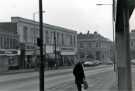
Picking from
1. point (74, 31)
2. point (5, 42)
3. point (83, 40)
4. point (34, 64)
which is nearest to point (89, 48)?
point (83, 40)

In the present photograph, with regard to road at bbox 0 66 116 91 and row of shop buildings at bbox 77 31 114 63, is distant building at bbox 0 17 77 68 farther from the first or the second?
row of shop buildings at bbox 77 31 114 63

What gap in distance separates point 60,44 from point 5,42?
121 ft

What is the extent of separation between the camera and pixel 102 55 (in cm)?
15900

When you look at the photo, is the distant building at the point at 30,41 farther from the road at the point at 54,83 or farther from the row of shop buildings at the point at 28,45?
the road at the point at 54,83

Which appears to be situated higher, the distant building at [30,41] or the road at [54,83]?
the distant building at [30,41]

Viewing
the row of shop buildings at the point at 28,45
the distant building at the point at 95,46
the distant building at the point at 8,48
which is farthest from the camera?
the distant building at the point at 95,46

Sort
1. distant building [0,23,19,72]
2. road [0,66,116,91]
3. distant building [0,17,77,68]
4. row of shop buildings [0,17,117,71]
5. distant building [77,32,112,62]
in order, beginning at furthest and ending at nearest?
distant building [77,32,112,62] → distant building [0,17,77,68] → row of shop buildings [0,17,117,71] → distant building [0,23,19,72] → road [0,66,116,91]

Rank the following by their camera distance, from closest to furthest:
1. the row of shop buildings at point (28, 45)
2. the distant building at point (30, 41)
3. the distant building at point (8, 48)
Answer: the distant building at point (8, 48) → the row of shop buildings at point (28, 45) → the distant building at point (30, 41)

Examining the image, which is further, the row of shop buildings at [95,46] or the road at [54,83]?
the row of shop buildings at [95,46]

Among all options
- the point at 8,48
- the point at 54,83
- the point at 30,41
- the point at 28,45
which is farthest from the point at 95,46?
the point at 54,83

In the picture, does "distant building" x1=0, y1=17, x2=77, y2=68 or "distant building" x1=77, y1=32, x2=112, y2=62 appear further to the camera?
"distant building" x1=77, y1=32, x2=112, y2=62

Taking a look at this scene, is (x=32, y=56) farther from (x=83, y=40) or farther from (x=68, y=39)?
(x=83, y=40)

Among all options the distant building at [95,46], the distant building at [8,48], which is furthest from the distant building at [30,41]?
the distant building at [95,46]

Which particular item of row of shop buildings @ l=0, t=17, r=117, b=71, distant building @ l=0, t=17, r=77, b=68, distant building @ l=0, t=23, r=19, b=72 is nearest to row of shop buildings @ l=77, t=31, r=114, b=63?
row of shop buildings @ l=0, t=17, r=117, b=71
